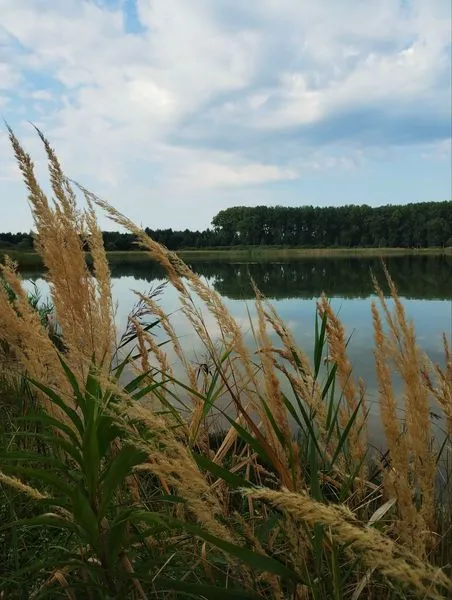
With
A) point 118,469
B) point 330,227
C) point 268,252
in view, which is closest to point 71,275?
point 118,469

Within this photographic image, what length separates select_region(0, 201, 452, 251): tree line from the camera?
87.4 meters

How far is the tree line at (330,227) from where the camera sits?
87.4 meters

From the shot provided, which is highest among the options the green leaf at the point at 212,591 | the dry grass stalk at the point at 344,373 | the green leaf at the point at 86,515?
the dry grass stalk at the point at 344,373

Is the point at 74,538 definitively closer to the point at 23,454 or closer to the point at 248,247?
the point at 23,454

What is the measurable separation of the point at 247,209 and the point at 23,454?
102m

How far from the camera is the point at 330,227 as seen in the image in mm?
97062

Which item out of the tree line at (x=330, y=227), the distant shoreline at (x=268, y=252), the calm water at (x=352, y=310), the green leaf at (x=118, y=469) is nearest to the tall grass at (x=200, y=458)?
the green leaf at (x=118, y=469)

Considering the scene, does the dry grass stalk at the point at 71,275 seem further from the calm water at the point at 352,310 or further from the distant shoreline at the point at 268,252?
the distant shoreline at the point at 268,252

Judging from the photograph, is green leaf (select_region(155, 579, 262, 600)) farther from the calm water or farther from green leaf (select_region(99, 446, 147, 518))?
the calm water

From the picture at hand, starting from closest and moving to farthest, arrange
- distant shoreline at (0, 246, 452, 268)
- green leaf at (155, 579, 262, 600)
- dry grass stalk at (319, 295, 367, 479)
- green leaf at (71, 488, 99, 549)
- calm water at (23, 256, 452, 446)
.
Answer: green leaf at (155, 579, 262, 600), green leaf at (71, 488, 99, 549), dry grass stalk at (319, 295, 367, 479), calm water at (23, 256, 452, 446), distant shoreline at (0, 246, 452, 268)

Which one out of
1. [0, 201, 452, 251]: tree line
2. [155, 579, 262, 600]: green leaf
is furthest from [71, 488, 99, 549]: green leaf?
[0, 201, 452, 251]: tree line

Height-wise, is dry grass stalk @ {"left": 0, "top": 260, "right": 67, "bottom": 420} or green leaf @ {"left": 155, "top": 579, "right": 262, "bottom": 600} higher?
dry grass stalk @ {"left": 0, "top": 260, "right": 67, "bottom": 420}

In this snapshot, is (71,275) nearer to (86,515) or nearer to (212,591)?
(86,515)

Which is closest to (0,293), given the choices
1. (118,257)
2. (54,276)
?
(54,276)
